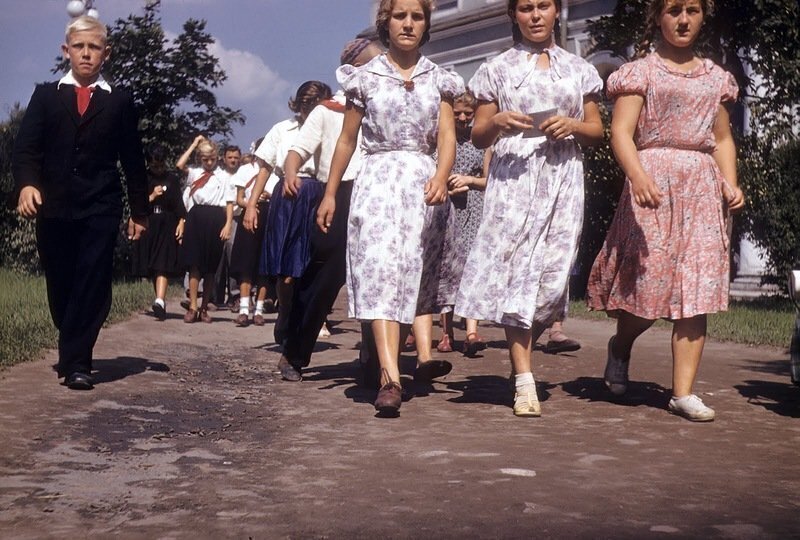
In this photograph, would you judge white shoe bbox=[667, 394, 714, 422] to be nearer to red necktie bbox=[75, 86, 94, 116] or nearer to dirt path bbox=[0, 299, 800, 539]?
dirt path bbox=[0, 299, 800, 539]

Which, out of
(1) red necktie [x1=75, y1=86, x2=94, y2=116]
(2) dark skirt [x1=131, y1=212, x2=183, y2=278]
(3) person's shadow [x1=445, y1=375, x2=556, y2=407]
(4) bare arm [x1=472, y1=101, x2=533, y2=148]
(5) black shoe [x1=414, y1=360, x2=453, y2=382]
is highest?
(1) red necktie [x1=75, y1=86, x2=94, y2=116]

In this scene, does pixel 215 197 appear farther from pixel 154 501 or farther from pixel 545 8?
pixel 154 501

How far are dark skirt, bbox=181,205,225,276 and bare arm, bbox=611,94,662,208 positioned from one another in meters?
8.83

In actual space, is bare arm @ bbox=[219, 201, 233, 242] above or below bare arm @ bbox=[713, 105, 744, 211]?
below

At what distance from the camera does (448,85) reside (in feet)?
24.6

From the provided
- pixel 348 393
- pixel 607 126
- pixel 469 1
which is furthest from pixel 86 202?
pixel 469 1

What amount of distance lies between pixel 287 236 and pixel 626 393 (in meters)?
3.28

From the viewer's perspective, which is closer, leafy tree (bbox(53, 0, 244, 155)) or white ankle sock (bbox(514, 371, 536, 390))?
white ankle sock (bbox(514, 371, 536, 390))

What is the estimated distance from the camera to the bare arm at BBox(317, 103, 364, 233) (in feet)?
24.9

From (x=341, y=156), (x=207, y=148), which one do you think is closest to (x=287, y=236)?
(x=341, y=156)

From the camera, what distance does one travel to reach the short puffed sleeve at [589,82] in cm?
726

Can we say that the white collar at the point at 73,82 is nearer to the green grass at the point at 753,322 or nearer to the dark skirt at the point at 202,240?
the green grass at the point at 753,322

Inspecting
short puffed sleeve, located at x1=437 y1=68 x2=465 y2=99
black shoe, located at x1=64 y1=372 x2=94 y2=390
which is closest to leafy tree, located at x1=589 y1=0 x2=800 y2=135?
short puffed sleeve, located at x1=437 y1=68 x2=465 y2=99

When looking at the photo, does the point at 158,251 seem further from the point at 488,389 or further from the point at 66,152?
the point at 488,389
